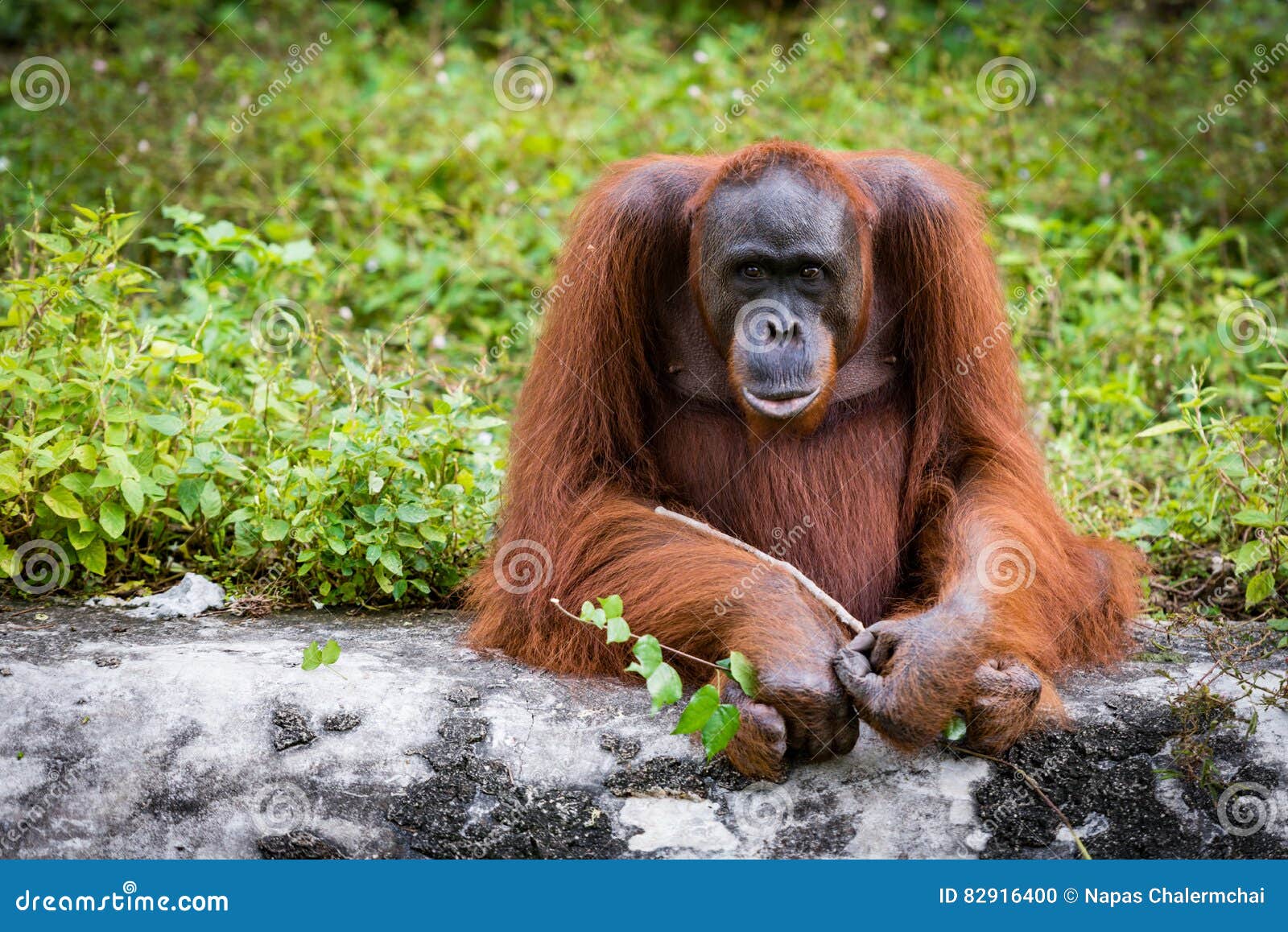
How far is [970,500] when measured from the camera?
3.83 metres

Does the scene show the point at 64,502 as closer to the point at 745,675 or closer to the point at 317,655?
the point at 317,655

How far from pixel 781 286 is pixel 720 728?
3.84ft

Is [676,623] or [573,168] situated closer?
[676,623]

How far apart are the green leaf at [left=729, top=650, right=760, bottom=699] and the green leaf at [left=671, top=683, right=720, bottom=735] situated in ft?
0.54

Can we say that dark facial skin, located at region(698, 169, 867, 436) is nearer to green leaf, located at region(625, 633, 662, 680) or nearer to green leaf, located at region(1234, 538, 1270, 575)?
green leaf, located at region(625, 633, 662, 680)

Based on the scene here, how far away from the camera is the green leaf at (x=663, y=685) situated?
3035 mm

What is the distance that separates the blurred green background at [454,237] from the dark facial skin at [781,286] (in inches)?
45.5

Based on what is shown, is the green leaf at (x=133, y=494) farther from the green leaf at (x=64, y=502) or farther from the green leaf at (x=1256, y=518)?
the green leaf at (x=1256, y=518)

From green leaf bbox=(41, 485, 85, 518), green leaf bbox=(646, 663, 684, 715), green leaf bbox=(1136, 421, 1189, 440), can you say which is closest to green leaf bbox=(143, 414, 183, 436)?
green leaf bbox=(41, 485, 85, 518)

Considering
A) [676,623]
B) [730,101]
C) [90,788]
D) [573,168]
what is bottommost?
[90,788]

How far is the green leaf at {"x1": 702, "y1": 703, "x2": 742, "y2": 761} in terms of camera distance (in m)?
3.04

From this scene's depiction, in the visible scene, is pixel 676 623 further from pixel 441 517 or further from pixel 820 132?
pixel 820 132
